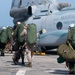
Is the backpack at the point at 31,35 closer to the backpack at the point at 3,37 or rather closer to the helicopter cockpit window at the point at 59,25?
the backpack at the point at 3,37

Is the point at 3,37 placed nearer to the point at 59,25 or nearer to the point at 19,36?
the point at 59,25

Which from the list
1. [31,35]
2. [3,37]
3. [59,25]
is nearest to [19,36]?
[31,35]

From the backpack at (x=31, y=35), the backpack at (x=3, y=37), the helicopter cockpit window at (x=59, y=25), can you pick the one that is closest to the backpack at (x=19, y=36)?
the backpack at (x=31, y=35)

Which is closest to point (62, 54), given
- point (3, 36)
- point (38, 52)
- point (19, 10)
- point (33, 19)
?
point (3, 36)

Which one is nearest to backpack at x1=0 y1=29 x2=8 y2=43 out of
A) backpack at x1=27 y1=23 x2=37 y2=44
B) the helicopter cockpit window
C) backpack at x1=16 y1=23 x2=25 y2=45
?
the helicopter cockpit window

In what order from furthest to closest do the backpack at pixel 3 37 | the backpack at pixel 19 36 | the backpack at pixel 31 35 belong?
the backpack at pixel 3 37 → the backpack at pixel 19 36 → the backpack at pixel 31 35

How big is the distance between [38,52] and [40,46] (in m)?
0.45

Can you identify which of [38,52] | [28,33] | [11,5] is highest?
[11,5]

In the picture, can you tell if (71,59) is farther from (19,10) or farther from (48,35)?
(19,10)

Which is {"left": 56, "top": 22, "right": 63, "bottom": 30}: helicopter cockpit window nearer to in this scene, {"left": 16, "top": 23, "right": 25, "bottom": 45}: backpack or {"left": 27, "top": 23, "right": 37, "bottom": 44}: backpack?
{"left": 16, "top": 23, "right": 25, "bottom": 45}: backpack

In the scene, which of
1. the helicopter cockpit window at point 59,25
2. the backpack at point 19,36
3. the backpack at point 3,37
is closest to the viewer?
the backpack at point 19,36

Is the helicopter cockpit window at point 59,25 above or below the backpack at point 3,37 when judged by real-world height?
above

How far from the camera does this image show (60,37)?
19000mm

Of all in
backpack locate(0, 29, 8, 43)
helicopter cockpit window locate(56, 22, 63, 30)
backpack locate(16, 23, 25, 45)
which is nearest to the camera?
backpack locate(16, 23, 25, 45)
